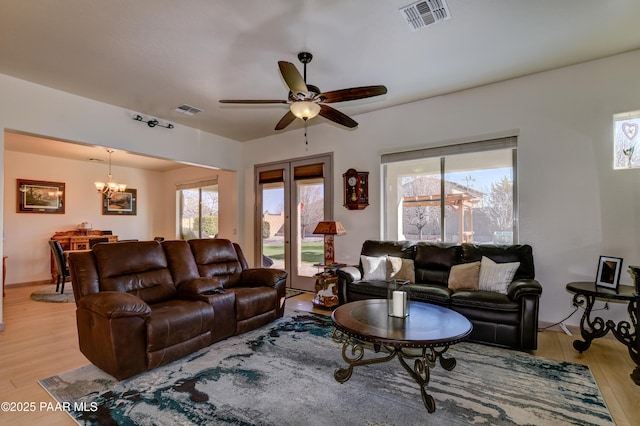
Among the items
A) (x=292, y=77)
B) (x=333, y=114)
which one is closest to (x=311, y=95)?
(x=292, y=77)

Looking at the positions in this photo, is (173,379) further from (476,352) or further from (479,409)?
(476,352)

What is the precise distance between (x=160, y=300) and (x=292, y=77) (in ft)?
8.23

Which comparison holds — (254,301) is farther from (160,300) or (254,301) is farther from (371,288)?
(371,288)

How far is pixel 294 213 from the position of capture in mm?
5848

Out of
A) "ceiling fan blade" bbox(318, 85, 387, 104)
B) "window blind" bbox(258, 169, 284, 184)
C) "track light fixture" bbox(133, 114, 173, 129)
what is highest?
"track light fixture" bbox(133, 114, 173, 129)

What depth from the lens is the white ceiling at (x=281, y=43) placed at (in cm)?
254

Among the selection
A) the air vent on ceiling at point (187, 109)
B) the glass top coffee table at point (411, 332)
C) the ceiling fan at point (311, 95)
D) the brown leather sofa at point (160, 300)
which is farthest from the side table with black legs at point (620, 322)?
the air vent on ceiling at point (187, 109)

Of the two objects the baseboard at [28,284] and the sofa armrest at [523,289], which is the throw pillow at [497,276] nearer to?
the sofa armrest at [523,289]

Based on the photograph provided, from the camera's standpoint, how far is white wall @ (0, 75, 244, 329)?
371 centimetres

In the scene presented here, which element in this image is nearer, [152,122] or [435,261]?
[435,261]

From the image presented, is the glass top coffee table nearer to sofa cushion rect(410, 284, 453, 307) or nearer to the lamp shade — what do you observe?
sofa cushion rect(410, 284, 453, 307)

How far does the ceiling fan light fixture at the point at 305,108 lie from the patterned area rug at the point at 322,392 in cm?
224

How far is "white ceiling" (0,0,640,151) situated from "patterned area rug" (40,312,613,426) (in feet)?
9.67

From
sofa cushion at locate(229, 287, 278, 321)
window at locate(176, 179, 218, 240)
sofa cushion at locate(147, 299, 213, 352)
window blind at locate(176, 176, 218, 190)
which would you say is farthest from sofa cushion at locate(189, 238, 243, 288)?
window blind at locate(176, 176, 218, 190)
